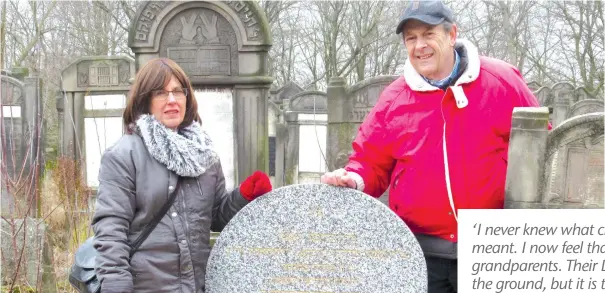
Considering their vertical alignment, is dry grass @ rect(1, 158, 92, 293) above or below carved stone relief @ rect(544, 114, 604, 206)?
below

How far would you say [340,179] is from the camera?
3047 millimetres

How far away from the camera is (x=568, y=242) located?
288 centimetres

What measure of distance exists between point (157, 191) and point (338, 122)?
21.2 ft

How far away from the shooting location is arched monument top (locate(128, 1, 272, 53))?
17.6ft

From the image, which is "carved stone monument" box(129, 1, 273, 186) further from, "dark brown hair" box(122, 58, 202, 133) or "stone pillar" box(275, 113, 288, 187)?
"stone pillar" box(275, 113, 288, 187)

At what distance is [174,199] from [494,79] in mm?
1552

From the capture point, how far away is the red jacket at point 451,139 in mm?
2941

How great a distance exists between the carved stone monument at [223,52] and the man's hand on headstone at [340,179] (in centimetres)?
248

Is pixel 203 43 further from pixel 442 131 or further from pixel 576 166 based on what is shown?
pixel 576 166

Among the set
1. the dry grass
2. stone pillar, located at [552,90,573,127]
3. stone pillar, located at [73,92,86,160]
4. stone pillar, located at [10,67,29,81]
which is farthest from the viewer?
stone pillar, located at [552,90,573,127]

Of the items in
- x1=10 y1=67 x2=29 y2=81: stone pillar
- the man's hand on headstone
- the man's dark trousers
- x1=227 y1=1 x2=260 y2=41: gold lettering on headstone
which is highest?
x1=227 y1=1 x2=260 y2=41: gold lettering on headstone

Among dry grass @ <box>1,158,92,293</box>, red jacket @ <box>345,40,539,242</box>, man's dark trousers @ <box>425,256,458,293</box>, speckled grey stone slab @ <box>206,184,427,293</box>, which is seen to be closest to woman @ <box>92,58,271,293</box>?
speckled grey stone slab @ <box>206,184,427,293</box>

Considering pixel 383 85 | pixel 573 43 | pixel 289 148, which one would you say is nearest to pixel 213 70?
pixel 383 85

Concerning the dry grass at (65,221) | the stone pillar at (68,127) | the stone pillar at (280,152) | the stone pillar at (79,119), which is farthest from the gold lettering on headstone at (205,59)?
the stone pillar at (280,152)
